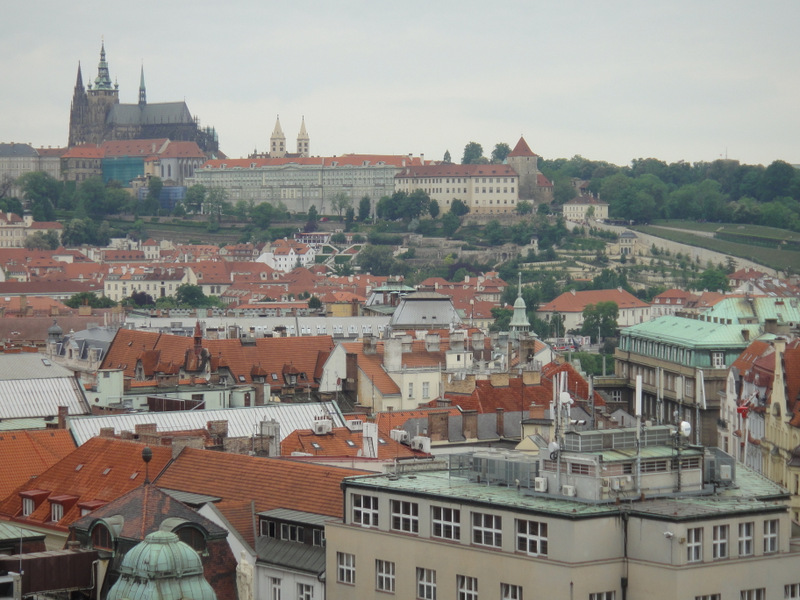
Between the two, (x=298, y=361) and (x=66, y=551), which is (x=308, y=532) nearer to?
(x=66, y=551)

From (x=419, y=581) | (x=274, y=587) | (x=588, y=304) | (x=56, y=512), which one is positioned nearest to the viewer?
(x=419, y=581)

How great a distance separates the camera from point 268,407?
45.8m

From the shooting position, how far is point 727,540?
83.6 ft

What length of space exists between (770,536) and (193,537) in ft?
28.1

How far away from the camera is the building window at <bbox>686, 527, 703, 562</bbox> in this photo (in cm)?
2500

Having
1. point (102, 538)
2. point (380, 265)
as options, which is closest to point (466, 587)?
point (102, 538)

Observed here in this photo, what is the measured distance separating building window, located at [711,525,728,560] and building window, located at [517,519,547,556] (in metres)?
2.21

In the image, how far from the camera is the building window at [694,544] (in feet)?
82.0

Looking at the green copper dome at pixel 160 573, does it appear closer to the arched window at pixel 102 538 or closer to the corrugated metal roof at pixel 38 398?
the arched window at pixel 102 538

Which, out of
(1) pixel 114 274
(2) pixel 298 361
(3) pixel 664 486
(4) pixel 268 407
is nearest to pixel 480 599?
(3) pixel 664 486

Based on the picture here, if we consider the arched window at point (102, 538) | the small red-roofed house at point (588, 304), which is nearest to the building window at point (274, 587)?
the arched window at point (102, 538)

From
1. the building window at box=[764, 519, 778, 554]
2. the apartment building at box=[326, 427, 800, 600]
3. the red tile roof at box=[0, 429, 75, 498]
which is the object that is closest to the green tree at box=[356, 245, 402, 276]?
the red tile roof at box=[0, 429, 75, 498]

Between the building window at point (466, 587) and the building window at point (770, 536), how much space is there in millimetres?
3955

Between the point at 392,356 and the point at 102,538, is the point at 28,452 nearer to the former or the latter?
the point at 102,538
